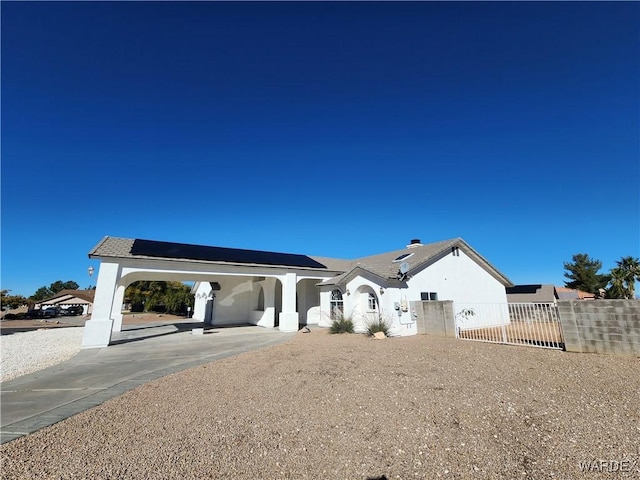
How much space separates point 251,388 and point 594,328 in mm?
10056

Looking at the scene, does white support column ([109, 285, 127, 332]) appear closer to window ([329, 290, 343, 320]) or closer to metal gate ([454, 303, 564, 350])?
window ([329, 290, 343, 320])

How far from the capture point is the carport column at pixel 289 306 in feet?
57.7

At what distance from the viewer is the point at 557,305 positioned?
8.84 meters

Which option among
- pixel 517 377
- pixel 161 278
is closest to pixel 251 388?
pixel 517 377

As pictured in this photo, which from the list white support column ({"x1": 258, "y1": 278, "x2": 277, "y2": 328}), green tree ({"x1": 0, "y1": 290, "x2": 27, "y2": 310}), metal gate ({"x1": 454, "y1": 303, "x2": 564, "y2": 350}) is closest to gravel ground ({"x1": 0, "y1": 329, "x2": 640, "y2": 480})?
metal gate ({"x1": 454, "y1": 303, "x2": 564, "y2": 350})

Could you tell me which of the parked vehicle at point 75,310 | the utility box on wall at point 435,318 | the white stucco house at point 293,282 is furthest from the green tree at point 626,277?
the parked vehicle at point 75,310

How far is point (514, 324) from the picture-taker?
12.1 m

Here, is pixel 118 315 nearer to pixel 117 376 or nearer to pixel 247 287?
pixel 247 287

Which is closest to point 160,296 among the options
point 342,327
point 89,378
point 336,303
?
point 336,303

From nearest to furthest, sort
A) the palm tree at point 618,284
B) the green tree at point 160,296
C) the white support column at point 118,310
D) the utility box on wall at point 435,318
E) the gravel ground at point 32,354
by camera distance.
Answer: the gravel ground at point 32,354 → the utility box on wall at point 435,318 → the white support column at point 118,310 → the palm tree at point 618,284 → the green tree at point 160,296

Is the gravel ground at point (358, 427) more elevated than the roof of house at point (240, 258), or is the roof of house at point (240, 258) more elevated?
the roof of house at point (240, 258)

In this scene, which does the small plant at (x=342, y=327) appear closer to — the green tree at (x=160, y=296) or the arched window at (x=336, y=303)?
the arched window at (x=336, y=303)

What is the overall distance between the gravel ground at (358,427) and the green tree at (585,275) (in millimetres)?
46105

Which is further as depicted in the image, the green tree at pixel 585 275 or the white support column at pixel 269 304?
the green tree at pixel 585 275
